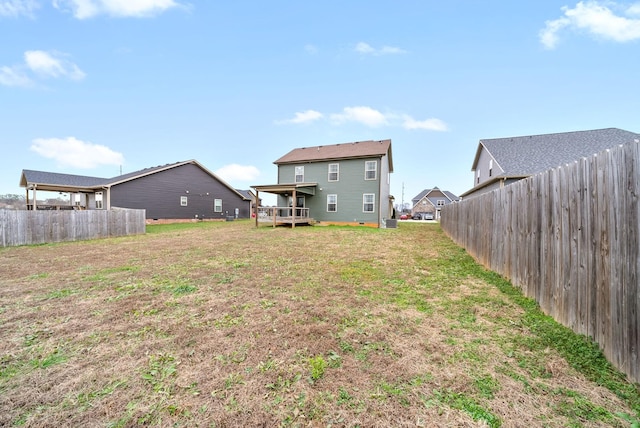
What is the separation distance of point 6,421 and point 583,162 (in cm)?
544

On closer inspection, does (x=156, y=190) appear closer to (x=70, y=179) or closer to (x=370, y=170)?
(x=70, y=179)

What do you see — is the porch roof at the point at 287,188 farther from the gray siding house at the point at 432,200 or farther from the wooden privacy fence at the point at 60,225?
the gray siding house at the point at 432,200

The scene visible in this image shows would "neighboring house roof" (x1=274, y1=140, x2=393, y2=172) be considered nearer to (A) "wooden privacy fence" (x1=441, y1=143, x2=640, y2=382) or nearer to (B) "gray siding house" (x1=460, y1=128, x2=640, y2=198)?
(B) "gray siding house" (x1=460, y1=128, x2=640, y2=198)

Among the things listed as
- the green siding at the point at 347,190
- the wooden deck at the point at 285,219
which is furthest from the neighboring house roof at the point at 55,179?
the green siding at the point at 347,190

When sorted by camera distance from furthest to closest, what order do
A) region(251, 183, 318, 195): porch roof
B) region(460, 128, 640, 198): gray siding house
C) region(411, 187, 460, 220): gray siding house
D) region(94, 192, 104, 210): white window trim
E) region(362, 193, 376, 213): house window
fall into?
region(411, 187, 460, 220): gray siding house, region(94, 192, 104, 210): white window trim, region(362, 193, 376, 213): house window, region(251, 183, 318, 195): porch roof, region(460, 128, 640, 198): gray siding house

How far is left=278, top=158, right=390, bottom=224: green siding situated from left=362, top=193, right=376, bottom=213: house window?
18 cm

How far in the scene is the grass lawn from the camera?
5.89 ft

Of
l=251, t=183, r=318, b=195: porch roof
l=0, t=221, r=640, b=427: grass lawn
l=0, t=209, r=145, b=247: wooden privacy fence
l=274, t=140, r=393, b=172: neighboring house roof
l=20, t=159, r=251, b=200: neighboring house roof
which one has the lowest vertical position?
l=0, t=221, r=640, b=427: grass lawn

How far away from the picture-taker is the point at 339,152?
70.0 ft

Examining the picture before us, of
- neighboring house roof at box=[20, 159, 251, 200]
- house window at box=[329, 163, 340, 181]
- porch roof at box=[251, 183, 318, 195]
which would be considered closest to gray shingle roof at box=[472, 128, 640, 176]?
house window at box=[329, 163, 340, 181]

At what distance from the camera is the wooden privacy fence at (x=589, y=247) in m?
2.09

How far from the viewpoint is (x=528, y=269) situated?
402 centimetres

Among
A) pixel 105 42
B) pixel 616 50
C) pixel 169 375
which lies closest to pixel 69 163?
pixel 105 42

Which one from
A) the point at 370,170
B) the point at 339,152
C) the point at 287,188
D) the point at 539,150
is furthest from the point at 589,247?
the point at 539,150
